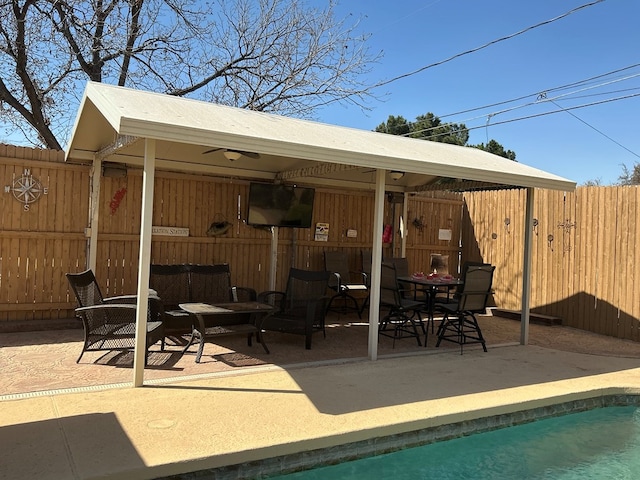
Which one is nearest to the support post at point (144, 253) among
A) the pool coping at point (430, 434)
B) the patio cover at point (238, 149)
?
the patio cover at point (238, 149)

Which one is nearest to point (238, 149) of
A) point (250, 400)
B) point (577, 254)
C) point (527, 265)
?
point (250, 400)

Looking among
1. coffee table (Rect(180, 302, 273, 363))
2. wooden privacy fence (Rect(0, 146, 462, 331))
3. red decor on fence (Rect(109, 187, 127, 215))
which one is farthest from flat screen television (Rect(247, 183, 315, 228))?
coffee table (Rect(180, 302, 273, 363))

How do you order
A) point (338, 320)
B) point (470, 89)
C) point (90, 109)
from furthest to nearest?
point (470, 89)
point (338, 320)
point (90, 109)

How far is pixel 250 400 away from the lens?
3.88 metres

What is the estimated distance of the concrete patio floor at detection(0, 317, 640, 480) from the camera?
2.89 m

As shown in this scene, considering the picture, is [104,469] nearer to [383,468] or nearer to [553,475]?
[383,468]

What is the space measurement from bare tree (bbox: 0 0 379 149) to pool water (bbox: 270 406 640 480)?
10410 millimetres

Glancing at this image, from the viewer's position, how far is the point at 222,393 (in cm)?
402

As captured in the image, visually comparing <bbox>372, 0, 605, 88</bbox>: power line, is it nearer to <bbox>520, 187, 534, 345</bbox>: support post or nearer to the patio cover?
the patio cover

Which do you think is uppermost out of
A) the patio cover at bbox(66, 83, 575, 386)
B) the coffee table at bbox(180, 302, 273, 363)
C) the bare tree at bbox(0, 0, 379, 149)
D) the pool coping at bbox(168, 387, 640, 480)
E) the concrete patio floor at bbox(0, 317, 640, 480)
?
the bare tree at bbox(0, 0, 379, 149)

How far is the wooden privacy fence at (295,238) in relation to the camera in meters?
6.21

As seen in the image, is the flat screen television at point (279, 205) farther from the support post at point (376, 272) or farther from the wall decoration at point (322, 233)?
the support post at point (376, 272)

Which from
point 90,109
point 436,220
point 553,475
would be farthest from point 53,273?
point 436,220

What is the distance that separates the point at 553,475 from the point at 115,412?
314cm
